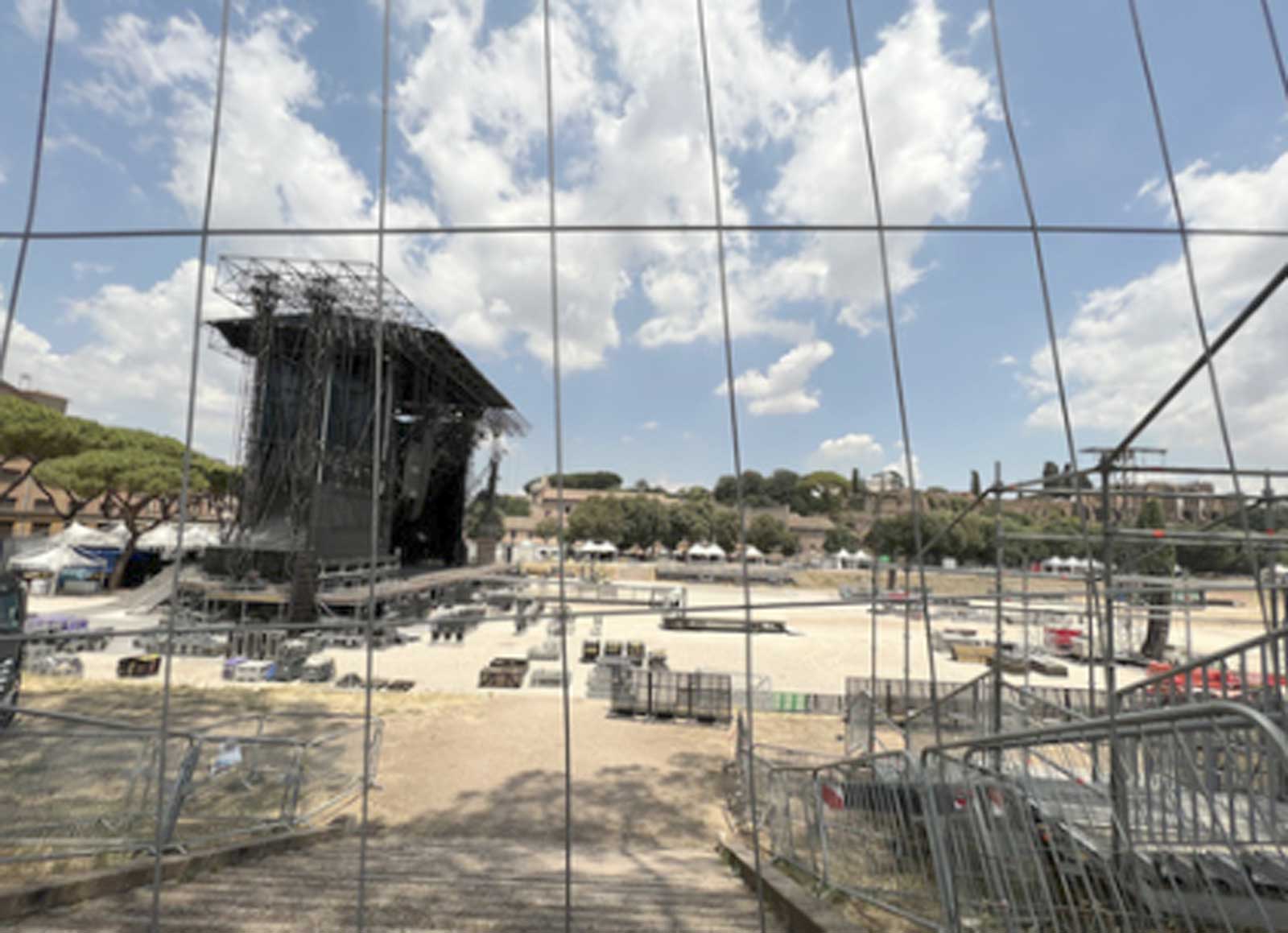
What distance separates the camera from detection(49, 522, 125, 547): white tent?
22219mm

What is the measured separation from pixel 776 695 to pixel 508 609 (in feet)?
57.6

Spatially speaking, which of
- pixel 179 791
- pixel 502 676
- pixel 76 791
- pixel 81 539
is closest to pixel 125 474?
pixel 81 539

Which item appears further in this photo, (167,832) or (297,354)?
(297,354)

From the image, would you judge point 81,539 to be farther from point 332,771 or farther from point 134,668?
point 332,771

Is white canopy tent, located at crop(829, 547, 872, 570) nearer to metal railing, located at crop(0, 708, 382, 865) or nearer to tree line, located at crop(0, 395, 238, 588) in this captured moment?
tree line, located at crop(0, 395, 238, 588)

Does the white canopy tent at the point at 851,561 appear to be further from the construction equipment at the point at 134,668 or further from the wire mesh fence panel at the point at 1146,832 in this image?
the wire mesh fence panel at the point at 1146,832

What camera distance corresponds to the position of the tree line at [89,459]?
21672 millimetres

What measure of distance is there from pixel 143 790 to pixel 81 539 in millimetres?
25759

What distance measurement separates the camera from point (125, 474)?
75.0ft

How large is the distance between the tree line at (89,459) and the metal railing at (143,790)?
2126 cm

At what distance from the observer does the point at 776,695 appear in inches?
469

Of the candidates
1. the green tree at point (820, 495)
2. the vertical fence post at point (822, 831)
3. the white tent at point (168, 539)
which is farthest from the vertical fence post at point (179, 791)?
the green tree at point (820, 495)

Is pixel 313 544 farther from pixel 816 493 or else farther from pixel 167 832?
pixel 816 493

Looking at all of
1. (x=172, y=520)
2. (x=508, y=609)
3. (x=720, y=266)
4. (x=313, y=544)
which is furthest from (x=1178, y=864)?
(x=172, y=520)
